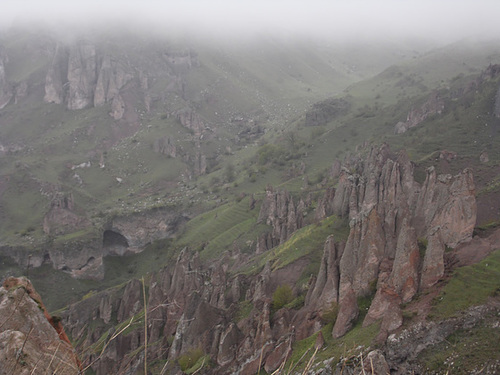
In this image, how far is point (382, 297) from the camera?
2058cm

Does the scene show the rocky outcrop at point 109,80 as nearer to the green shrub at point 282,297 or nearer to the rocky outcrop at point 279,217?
the rocky outcrop at point 279,217

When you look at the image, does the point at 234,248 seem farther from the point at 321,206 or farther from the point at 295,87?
the point at 295,87

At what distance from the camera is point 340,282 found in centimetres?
2484

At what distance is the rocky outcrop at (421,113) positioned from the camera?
74.6m

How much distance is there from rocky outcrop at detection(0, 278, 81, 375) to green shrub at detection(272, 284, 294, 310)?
67.2 feet

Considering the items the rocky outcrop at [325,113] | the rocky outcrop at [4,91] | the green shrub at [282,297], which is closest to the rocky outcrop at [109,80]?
the rocky outcrop at [4,91]

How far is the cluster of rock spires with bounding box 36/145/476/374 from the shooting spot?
21441 millimetres

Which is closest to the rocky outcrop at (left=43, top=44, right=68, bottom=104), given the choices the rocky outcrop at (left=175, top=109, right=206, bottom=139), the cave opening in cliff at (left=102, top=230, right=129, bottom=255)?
the rocky outcrop at (left=175, top=109, right=206, bottom=139)

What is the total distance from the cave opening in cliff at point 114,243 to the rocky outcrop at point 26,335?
75.5m

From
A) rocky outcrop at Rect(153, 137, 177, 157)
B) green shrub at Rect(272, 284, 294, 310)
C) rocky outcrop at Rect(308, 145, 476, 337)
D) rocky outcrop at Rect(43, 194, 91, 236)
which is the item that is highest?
rocky outcrop at Rect(308, 145, 476, 337)

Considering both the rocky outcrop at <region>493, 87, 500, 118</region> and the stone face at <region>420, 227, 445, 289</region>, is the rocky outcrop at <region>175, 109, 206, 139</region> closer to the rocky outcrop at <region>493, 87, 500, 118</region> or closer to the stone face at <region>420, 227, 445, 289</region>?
the rocky outcrop at <region>493, 87, 500, 118</region>

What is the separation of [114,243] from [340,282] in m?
67.9

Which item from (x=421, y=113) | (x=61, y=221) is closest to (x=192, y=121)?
(x=61, y=221)

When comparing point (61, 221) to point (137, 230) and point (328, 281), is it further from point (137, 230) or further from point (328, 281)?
point (328, 281)
